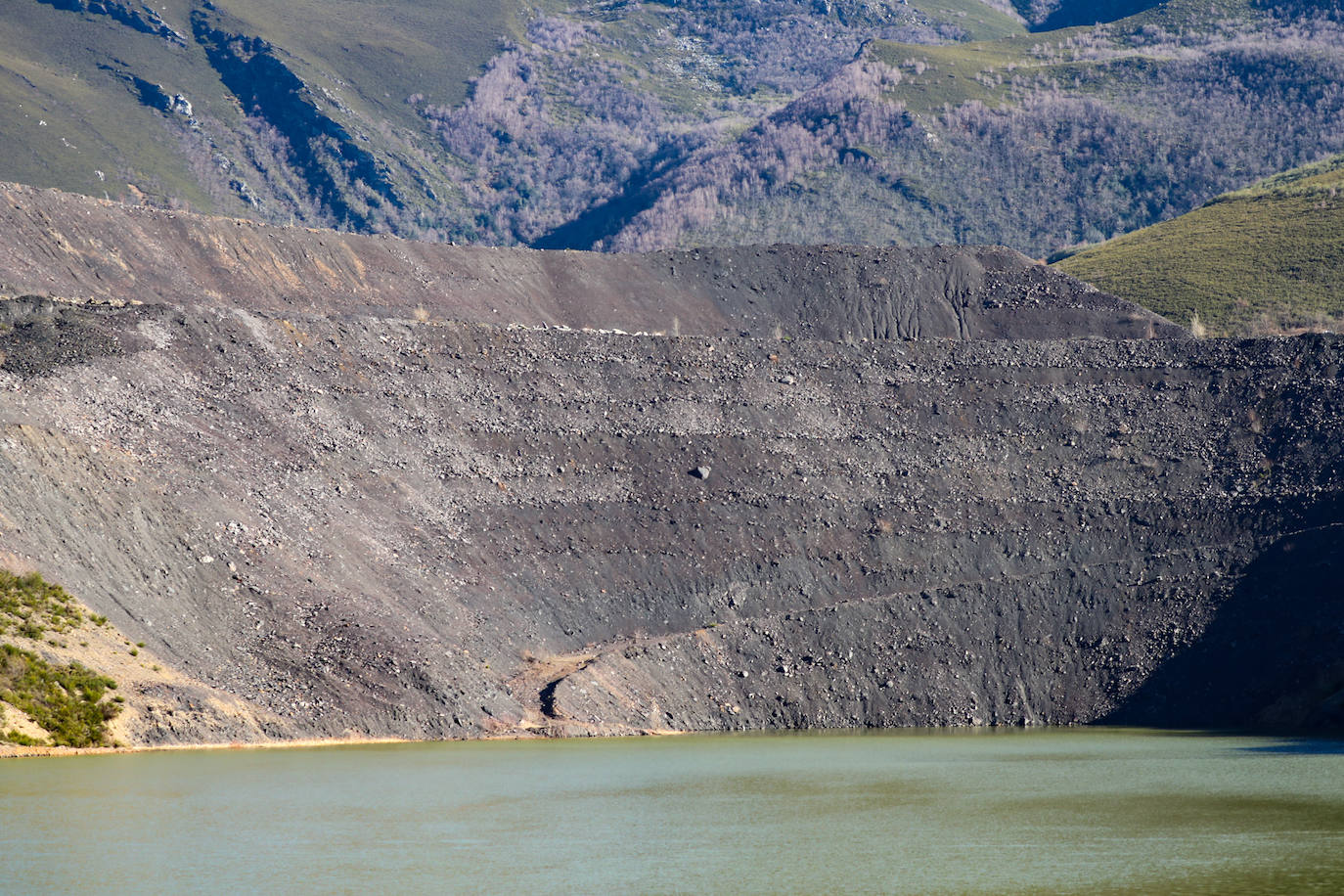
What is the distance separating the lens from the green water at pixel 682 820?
28.0m

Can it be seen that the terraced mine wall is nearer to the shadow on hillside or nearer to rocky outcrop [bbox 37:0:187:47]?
the shadow on hillside

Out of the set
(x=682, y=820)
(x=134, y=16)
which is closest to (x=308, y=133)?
(x=134, y=16)

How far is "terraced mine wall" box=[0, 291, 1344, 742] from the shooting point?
51.7 meters

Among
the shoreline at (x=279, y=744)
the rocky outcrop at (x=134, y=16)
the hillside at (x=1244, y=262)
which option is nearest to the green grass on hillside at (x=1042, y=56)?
the hillside at (x=1244, y=262)

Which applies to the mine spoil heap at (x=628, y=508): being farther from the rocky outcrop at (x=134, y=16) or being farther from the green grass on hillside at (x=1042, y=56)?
the rocky outcrop at (x=134, y=16)

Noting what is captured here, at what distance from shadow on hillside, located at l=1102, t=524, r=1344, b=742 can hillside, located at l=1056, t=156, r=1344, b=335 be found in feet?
133

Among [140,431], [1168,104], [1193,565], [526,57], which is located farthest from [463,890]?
[526,57]

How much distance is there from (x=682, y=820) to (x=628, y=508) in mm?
29222

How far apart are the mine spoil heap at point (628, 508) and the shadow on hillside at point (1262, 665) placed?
124 mm

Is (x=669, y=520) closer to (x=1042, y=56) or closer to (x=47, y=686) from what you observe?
(x=47, y=686)

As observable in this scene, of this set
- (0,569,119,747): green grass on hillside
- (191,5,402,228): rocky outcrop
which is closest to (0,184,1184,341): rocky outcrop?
(0,569,119,747): green grass on hillside

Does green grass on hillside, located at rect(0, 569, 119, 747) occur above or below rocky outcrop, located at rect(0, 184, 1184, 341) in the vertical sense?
below

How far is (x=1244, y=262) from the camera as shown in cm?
10619

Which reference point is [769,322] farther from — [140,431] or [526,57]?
[526,57]
